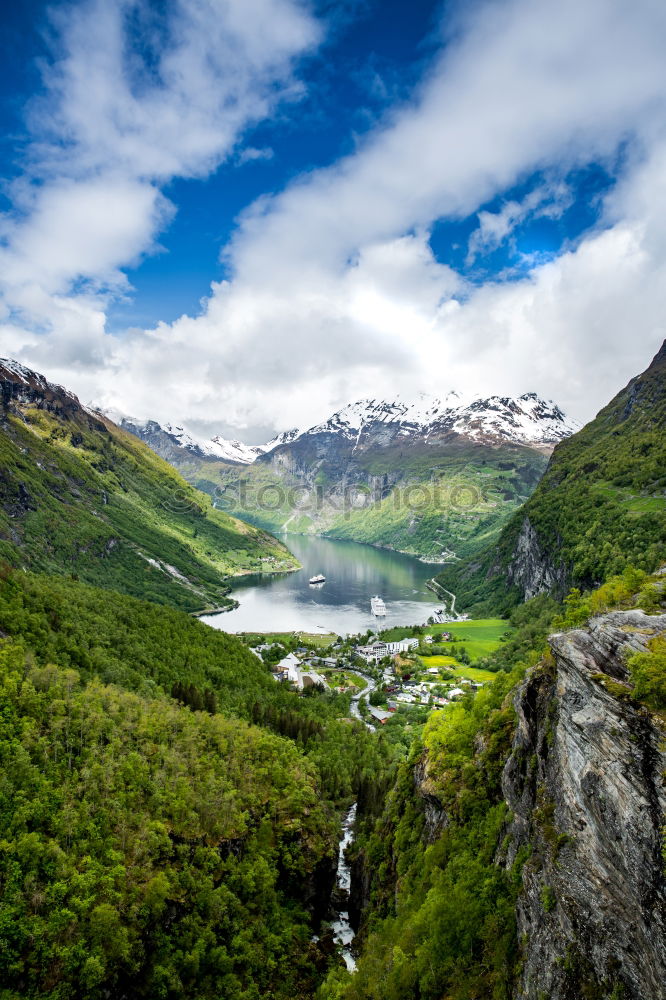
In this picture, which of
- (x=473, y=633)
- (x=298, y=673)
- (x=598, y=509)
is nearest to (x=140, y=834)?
(x=298, y=673)

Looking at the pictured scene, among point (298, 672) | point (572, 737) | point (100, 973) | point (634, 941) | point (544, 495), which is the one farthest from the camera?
point (544, 495)

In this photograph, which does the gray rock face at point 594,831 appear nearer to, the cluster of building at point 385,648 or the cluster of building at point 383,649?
the cluster of building at point 385,648

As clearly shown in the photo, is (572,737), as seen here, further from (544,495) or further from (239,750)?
(544,495)

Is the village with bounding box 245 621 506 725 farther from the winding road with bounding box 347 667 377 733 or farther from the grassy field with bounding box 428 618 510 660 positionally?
the grassy field with bounding box 428 618 510 660

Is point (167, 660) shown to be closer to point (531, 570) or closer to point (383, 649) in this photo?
point (383, 649)

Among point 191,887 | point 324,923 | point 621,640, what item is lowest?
point 324,923

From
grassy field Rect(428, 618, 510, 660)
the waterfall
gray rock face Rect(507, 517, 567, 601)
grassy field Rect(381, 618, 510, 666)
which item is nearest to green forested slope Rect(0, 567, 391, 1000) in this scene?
the waterfall

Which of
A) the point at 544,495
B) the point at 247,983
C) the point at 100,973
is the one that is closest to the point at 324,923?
the point at 247,983
